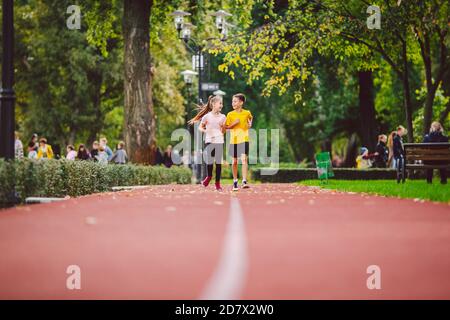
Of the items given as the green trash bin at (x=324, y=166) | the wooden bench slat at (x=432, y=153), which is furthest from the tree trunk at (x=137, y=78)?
the wooden bench slat at (x=432, y=153)

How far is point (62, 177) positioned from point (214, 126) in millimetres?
3997

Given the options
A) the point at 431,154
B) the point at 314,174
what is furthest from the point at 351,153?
the point at 431,154

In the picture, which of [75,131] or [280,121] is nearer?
[75,131]

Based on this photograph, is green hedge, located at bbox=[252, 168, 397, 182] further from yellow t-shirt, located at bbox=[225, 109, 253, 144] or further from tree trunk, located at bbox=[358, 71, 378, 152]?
yellow t-shirt, located at bbox=[225, 109, 253, 144]

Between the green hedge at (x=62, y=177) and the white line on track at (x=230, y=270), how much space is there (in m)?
4.75

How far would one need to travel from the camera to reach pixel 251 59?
93.0 feet

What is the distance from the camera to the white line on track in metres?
5.75

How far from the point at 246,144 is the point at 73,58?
31.2 metres

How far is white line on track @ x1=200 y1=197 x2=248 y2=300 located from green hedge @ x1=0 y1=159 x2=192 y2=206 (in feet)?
15.6

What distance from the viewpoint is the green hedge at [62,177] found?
13271mm

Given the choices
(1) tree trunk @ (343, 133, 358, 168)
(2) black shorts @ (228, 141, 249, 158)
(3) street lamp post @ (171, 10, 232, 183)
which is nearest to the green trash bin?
(3) street lamp post @ (171, 10, 232, 183)

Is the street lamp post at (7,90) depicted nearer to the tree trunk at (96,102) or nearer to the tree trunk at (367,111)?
the tree trunk at (367,111)

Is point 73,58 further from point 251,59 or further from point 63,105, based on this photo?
point 251,59
